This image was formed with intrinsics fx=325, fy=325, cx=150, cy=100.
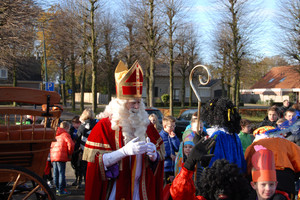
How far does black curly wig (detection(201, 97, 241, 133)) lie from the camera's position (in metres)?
3.44

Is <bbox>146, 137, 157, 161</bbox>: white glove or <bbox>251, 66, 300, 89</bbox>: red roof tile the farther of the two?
<bbox>251, 66, 300, 89</bbox>: red roof tile

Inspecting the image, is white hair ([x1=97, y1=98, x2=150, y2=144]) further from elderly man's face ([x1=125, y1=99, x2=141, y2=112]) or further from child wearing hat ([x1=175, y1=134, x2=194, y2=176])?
child wearing hat ([x1=175, y1=134, x2=194, y2=176])

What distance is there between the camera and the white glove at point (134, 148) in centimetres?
291

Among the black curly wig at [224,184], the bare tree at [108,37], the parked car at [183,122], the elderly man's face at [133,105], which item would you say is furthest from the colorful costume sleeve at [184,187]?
the bare tree at [108,37]

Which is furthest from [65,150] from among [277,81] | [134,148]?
[277,81]

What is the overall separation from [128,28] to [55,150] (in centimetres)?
2063

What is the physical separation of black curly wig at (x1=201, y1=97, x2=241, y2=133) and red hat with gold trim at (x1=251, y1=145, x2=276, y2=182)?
0.46m

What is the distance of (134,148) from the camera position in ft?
9.53

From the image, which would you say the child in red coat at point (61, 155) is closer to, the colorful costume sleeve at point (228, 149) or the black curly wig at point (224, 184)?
the colorful costume sleeve at point (228, 149)

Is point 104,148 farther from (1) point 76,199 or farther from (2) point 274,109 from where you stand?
(2) point 274,109

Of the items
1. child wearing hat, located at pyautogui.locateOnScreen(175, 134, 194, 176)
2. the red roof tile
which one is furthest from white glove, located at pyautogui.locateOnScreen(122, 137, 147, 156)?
the red roof tile

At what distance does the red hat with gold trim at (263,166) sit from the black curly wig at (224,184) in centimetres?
29

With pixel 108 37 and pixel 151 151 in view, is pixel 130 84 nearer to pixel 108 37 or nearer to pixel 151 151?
pixel 151 151

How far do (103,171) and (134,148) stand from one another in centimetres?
39
